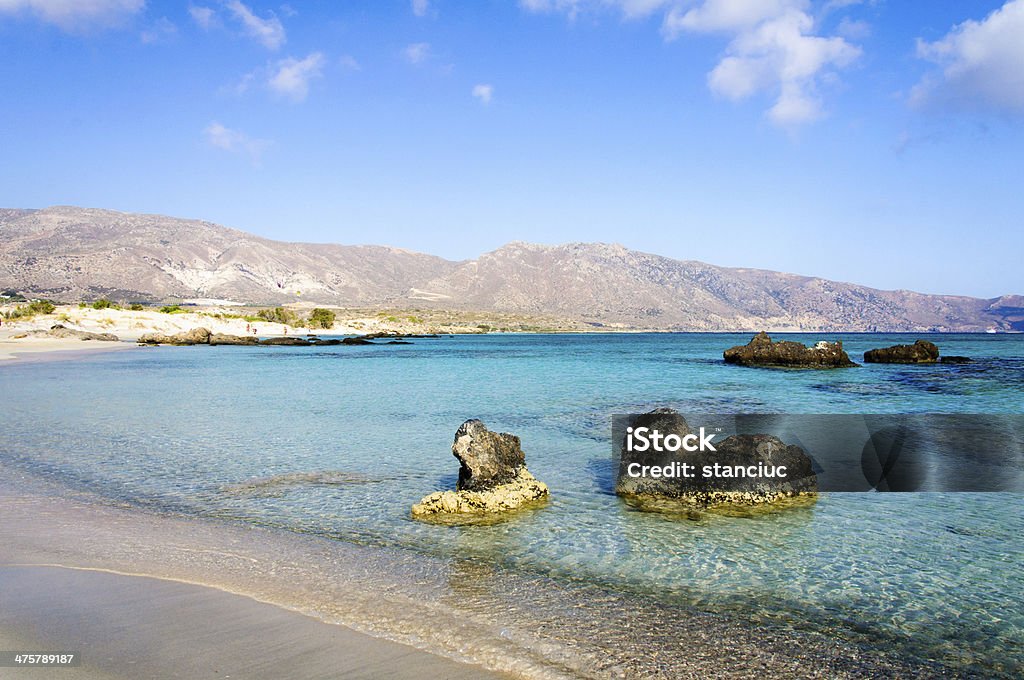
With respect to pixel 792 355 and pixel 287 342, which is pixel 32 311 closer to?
pixel 287 342

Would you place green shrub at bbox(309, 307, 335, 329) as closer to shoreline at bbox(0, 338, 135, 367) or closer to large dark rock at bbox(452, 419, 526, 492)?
shoreline at bbox(0, 338, 135, 367)

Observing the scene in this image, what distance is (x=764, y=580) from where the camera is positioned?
7.20 m

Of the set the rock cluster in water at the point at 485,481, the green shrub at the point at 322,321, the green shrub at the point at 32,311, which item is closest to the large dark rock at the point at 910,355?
the rock cluster in water at the point at 485,481

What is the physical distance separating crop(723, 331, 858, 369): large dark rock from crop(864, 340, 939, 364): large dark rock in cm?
603

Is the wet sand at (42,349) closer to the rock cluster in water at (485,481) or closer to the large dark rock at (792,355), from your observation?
the rock cluster in water at (485,481)

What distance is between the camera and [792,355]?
161 feet

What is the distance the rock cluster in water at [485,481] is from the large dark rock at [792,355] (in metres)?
42.1

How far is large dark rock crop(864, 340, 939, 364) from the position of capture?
52062 millimetres

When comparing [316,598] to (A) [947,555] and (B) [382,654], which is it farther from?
(A) [947,555]

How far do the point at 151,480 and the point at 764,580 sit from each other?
34.6ft

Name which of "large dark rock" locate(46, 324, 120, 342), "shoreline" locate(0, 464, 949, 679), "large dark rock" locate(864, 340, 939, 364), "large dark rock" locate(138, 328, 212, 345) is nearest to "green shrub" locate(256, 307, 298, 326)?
"large dark rock" locate(138, 328, 212, 345)

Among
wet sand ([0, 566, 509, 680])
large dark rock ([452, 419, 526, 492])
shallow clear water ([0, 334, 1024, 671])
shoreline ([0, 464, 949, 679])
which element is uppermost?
large dark rock ([452, 419, 526, 492])

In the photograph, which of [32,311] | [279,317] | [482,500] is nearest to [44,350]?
[32,311]

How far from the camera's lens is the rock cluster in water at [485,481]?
391 inches
